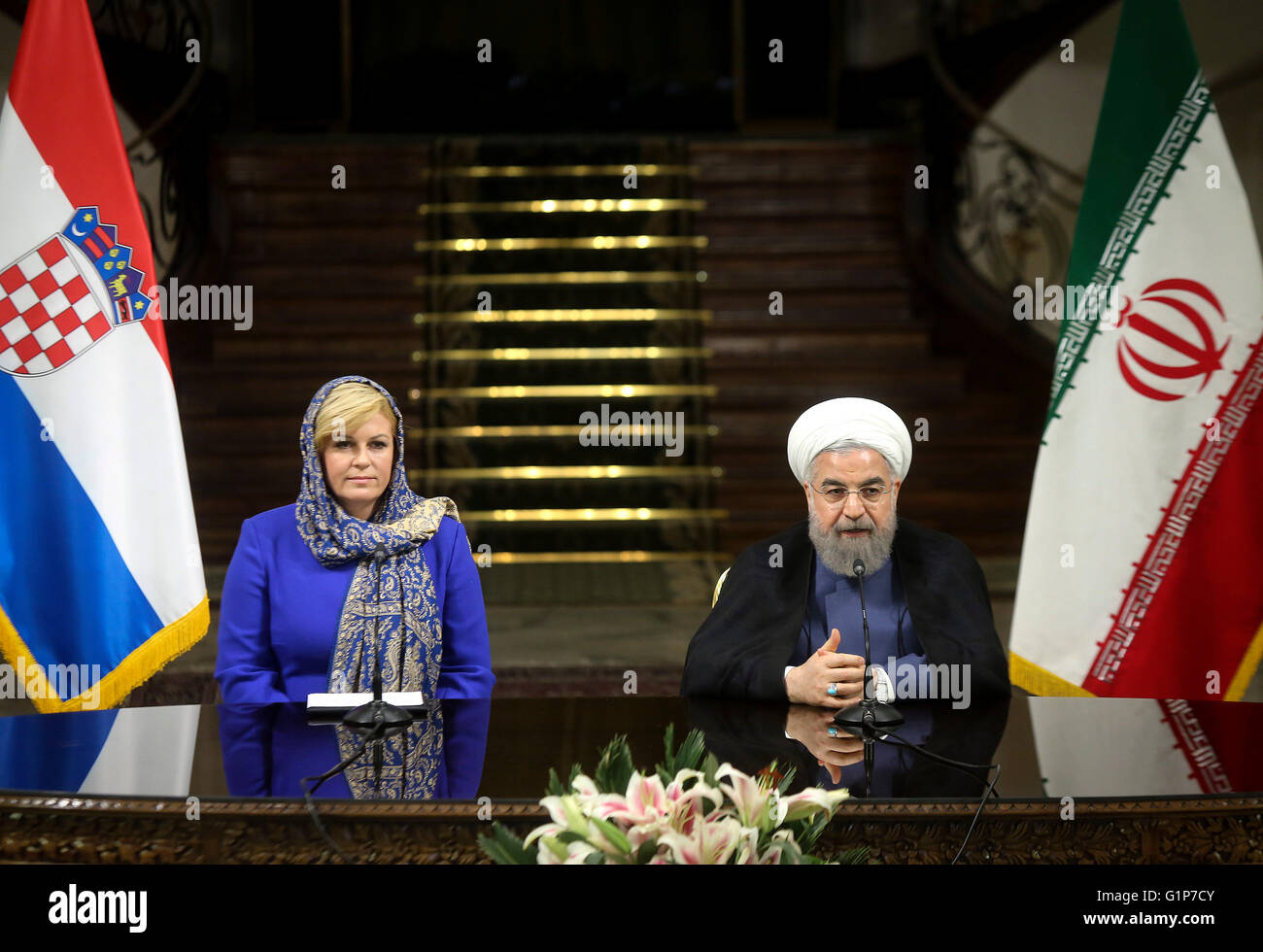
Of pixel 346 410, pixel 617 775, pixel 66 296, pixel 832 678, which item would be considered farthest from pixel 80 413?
pixel 617 775

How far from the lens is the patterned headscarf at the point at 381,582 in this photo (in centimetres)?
299

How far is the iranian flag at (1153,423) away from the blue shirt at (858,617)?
4.40 feet

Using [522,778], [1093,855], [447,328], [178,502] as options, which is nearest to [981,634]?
[1093,855]

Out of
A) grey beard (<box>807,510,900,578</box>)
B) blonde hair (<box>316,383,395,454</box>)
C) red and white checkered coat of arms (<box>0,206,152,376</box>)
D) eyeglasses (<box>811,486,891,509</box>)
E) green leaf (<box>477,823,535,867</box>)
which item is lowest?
green leaf (<box>477,823,535,867</box>)

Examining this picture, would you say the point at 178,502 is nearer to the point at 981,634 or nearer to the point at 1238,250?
the point at 981,634

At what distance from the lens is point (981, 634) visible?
9.64ft

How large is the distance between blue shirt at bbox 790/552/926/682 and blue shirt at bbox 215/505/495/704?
2.39 feet

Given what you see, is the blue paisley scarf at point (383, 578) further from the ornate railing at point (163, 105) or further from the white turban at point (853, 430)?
the ornate railing at point (163, 105)

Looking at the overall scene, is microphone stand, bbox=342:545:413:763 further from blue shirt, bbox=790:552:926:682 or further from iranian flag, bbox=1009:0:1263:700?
iranian flag, bbox=1009:0:1263:700

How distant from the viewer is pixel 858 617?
3.03 meters

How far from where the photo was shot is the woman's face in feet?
9.95

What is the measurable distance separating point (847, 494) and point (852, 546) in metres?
0.11

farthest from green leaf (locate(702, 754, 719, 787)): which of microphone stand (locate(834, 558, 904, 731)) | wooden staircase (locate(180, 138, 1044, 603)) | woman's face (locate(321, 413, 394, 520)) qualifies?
wooden staircase (locate(180, 138, 1044, 603))

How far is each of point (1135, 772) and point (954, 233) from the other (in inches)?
248
